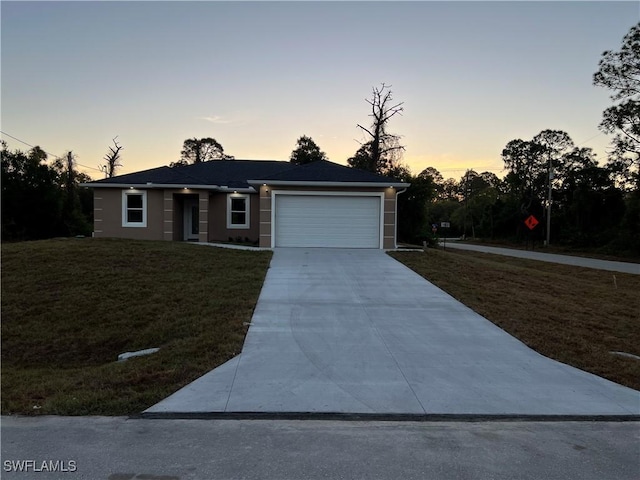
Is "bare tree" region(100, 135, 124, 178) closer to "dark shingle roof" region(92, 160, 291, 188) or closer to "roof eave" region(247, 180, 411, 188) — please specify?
"dark shingle roof" region(92, 160, 291, 188)

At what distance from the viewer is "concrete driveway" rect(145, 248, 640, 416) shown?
444 centimetres

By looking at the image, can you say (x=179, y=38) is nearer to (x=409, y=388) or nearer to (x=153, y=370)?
(x=153, y=370)

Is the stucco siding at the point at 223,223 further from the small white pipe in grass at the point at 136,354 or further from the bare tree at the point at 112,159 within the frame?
the bare tree at the point at 112,159

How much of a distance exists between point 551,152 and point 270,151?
31.3 metres

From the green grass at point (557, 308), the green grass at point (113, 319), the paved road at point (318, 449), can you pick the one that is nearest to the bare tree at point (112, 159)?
the green grass at point (113, 319)

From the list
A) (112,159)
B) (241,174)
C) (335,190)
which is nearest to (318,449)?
(335,190)

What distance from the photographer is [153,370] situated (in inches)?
212

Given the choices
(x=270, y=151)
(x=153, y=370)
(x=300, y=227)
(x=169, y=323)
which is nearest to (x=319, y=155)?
(x=270, y=151)

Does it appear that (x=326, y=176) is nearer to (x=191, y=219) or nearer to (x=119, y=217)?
(x=191, y=219)

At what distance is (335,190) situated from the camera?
54.7ft

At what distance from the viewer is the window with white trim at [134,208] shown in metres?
18.8

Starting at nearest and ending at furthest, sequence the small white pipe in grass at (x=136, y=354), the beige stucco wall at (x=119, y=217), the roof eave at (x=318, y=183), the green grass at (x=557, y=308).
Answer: the small white pipe in grass at (x=136, y=354) < the green grass at (x=557, y=308) < the roof eave at (x=318, y=183) < the beige stucco wall at (x=119, y=217)

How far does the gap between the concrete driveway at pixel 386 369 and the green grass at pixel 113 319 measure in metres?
0.50

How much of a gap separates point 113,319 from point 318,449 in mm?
6440
